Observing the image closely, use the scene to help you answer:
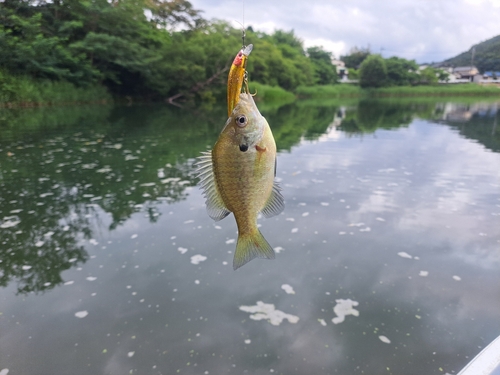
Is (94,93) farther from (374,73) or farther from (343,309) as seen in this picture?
(374,73)

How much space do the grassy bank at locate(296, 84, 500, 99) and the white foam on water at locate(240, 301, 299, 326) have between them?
6010 centimetres

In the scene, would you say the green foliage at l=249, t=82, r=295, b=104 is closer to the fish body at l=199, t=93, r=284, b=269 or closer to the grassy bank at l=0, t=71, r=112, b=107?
the grassy bank at l=0, t=71, r=112, b=107

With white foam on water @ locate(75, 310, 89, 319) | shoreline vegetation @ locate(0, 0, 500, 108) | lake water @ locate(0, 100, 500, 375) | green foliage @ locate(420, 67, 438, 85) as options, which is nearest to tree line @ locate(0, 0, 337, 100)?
shoreline vegetation @ locate(0, 0, 500, 108)

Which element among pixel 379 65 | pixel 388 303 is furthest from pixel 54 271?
pixel 379 65

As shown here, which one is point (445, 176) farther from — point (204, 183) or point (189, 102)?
point (189, 102)

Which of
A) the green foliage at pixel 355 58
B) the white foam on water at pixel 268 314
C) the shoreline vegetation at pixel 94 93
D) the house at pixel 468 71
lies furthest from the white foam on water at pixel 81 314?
the green foliage at pixel 355 58

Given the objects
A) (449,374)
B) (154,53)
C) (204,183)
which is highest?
(154,53)

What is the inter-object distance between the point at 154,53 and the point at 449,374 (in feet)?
119

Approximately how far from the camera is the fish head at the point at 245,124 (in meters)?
1.48

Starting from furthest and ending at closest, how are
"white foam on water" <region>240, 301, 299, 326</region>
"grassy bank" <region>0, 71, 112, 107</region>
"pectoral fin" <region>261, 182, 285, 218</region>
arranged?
"grassy bank" <region>0, 71, 112, 107</region>
"white foam on water" <region>240, 301, 299, 326</region>
"pectoral fin" <region>261, 182, 285, 218</region>

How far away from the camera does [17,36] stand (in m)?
26.4

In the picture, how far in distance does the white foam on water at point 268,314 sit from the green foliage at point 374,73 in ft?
257

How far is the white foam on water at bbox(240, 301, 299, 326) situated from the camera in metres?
4.61

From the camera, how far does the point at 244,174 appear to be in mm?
1594
